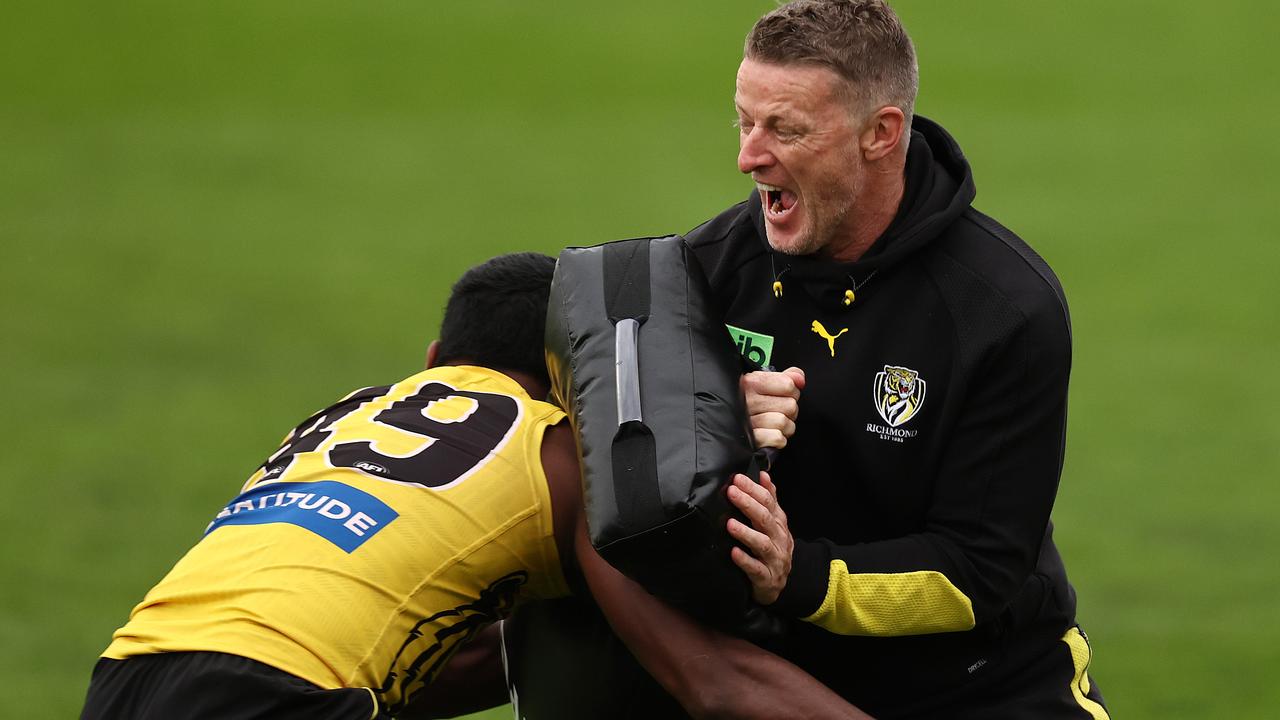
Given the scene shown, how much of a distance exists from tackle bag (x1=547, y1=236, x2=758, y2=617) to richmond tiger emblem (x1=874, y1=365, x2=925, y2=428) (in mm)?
305

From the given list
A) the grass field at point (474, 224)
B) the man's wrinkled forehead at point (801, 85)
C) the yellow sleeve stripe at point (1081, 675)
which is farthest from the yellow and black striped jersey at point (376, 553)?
the grass field at point (474, 224)

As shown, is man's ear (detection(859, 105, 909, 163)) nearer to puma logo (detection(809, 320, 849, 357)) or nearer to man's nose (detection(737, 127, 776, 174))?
man's nose (detection(737, 127, 776, 174))

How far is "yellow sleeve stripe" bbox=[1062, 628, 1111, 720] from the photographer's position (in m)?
3.60

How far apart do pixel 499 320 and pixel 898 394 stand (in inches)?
37.3

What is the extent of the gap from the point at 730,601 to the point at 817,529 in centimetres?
47

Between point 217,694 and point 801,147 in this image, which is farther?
point 801,147

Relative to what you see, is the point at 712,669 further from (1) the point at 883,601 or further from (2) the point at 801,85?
(2) the point at 801,85

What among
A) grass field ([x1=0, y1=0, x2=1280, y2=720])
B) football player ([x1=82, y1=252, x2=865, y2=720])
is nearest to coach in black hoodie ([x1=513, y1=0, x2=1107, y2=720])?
football player ([x1=82, y1=252, x2=865, y2=720])

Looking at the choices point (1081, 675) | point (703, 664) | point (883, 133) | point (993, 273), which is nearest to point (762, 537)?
point (703, 664)

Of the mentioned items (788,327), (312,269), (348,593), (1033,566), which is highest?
(788,327)

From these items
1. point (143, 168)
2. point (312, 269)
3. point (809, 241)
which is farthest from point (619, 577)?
point (143, 168)

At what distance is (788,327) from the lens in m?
3.55

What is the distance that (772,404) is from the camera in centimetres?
331

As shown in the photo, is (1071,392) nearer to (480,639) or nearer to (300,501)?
(480,639)
